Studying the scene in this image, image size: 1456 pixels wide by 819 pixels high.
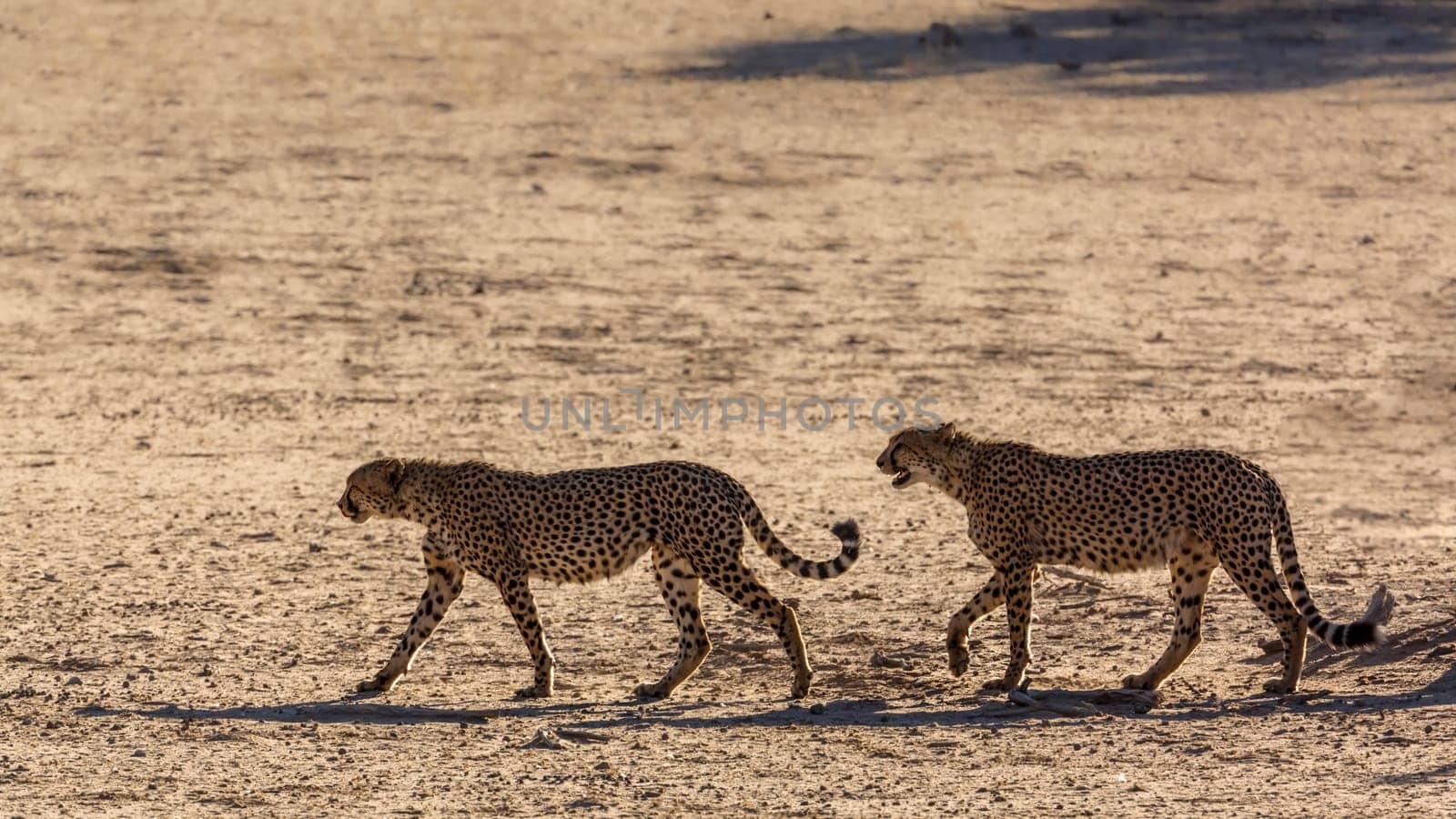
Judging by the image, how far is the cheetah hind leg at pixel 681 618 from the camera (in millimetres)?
8461

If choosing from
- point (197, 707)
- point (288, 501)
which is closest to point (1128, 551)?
point (197, 707)

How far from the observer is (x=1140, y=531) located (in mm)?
8336

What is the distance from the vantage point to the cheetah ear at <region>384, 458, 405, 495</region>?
8914 mm

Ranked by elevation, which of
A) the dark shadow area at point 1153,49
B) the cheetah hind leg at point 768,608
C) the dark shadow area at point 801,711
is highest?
the dark shadow area at point 1153,49

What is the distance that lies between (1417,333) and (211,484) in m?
8.86

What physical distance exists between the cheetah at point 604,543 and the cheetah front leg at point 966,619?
55 centimetres

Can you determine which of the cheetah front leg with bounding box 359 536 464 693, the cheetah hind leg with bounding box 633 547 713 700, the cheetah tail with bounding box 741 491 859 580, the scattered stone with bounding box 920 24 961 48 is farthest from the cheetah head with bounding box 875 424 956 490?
the scattered stone with bounding box 920 24 961 48

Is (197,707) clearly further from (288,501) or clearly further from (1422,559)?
(1422,559)

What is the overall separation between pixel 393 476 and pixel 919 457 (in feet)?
7.53

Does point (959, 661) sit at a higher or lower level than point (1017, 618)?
lower

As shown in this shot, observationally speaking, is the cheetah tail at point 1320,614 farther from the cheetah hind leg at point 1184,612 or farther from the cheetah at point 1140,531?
the cheetah hind leg at point 1184,612

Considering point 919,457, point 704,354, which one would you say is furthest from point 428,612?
point 704,354
